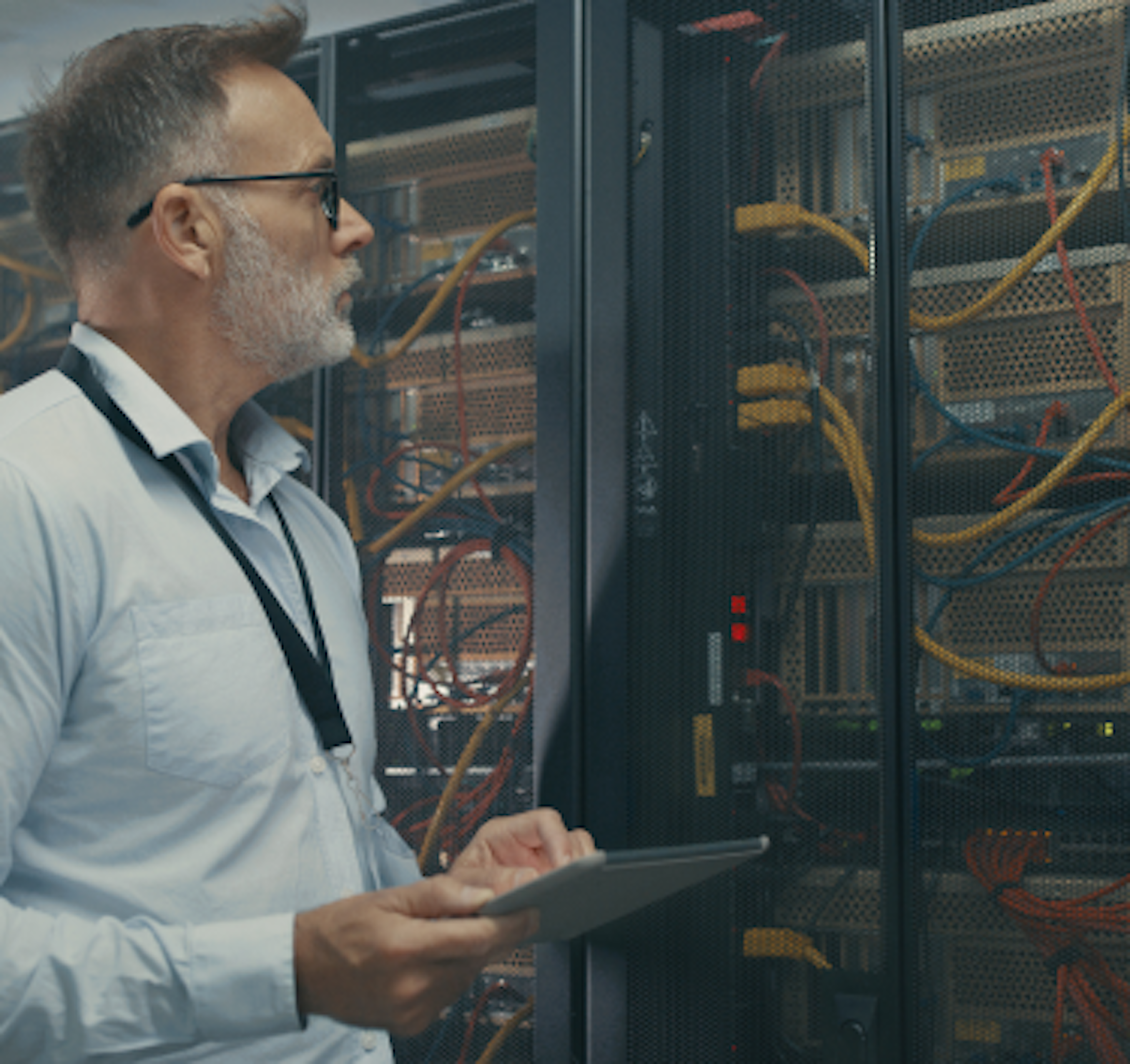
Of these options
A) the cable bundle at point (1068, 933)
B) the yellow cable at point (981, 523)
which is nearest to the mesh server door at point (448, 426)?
the yellow cable at point (981, 523)

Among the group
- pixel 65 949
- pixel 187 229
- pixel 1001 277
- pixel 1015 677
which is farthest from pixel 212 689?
pixel 1001 277

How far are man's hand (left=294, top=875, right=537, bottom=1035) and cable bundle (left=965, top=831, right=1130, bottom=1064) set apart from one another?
3.46 ft

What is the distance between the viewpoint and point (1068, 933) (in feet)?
5.53

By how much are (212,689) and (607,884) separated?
43 centimetres

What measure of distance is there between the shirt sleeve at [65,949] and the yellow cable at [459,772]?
1.15 m

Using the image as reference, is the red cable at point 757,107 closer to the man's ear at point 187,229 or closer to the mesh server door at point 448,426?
the mesh server door at point 448,426

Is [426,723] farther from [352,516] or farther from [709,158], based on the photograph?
[709,158]

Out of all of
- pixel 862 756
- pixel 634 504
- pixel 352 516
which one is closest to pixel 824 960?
pixel 862 756

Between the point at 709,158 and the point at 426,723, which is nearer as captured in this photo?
the point at 709,158

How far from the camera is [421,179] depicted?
225 centimetres

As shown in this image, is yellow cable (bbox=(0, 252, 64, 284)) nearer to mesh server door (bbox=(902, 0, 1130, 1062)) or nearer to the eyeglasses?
the eyeglasses

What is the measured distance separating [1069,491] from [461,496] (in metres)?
1.06

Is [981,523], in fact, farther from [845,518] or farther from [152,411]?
[152,411]

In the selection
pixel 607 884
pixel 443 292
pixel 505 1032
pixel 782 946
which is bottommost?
pixel 505 1032
